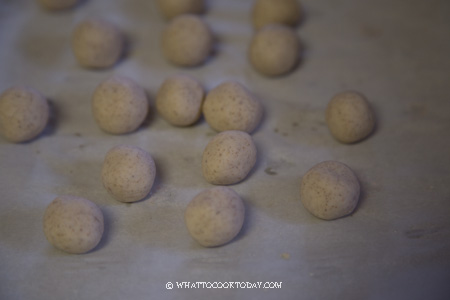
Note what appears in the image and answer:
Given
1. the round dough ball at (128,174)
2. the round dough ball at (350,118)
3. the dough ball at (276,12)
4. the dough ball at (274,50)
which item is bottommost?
the round dough ball at (128,174)

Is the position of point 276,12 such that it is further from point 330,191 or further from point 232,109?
point 330,191

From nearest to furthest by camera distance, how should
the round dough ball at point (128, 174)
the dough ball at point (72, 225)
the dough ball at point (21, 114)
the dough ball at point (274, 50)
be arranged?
1. the dough ball at point (72, 225)
2. the round dough ball at point (128, 174)
3. the dough ball at point (21, 114)
4. the dough ball at point (274, 50)

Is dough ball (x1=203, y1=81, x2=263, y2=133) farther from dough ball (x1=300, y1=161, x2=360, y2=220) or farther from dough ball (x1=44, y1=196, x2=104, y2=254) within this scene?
dough ball (x1=44, y1=196, x2=104, y2=254)

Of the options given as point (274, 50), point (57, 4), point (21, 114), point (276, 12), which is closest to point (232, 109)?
point (274, 50)

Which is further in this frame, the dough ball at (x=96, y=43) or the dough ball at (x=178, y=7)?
the dough ball at (x=178, y=7)

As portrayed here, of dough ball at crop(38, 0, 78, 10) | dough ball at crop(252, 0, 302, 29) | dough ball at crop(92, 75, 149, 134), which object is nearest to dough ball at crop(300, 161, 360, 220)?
dough ball at crop(92, 75, 149, 134)

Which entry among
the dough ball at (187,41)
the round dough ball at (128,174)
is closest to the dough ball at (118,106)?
the round dough ball at (128,174)

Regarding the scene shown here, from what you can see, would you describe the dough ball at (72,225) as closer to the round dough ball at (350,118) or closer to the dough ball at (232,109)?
the dough ball at (232,109)
